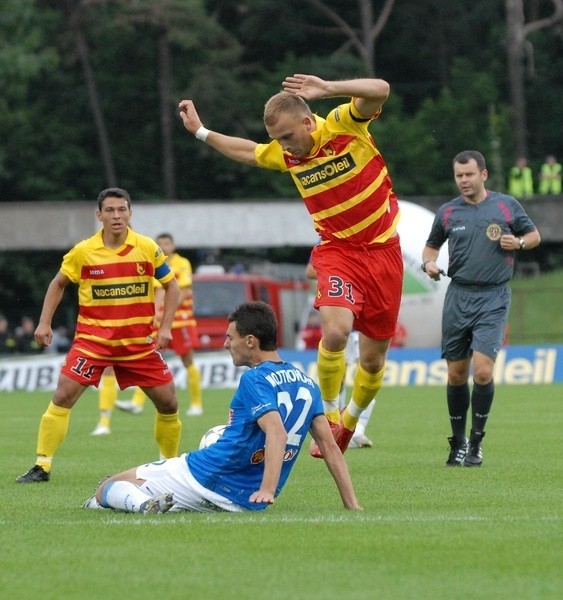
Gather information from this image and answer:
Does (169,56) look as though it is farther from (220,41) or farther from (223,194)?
(223,194)

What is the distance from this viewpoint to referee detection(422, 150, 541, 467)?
36.5 feet

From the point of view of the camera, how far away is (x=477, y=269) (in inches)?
442

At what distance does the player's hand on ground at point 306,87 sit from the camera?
8.51m

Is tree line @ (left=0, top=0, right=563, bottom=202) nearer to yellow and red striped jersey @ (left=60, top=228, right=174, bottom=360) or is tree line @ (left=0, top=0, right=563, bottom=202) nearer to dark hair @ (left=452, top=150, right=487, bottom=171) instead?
dark hair @ (left=452, top=150, right=487, bottom=171)

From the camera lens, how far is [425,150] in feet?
175

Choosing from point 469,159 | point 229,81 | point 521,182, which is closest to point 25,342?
point 521,182

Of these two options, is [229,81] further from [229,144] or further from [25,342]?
[229,144]

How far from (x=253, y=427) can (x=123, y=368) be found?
3141mm

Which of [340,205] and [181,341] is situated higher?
[340,205]

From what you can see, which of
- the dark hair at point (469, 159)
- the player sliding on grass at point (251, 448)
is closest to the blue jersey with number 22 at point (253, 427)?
the player sliding on grass at point (251, 448)

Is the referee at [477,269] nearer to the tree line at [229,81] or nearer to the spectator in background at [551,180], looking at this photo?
the spectator in background at [551,180]

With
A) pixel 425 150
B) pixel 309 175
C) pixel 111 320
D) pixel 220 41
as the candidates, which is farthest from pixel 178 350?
pixel 220 41

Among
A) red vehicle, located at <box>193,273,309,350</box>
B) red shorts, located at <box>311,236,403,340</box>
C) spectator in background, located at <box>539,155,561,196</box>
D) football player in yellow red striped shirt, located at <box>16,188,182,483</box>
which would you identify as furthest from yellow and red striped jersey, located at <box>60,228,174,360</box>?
spectator in background, located at <box>539,155,561,196</box>

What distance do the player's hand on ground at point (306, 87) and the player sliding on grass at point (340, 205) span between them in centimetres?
80
